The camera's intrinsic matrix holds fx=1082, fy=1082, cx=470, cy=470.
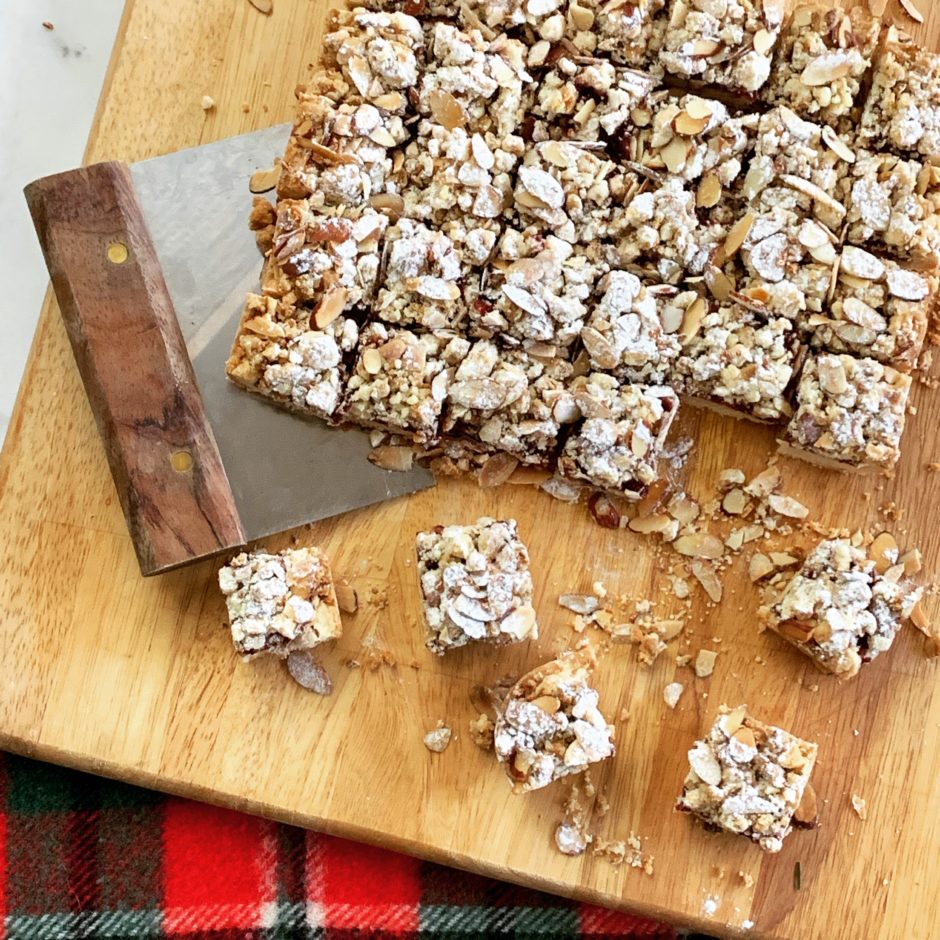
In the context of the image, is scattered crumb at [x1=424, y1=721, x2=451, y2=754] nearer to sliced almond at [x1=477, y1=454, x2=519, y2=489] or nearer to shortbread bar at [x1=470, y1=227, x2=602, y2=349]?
sliced almond at [x1=477, y1=454, x2=519, y2=489]

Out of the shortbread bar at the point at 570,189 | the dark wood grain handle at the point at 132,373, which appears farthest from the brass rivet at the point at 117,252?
the shortbread bar at the point at 570,189

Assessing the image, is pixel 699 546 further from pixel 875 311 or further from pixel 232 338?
pixel 232 338

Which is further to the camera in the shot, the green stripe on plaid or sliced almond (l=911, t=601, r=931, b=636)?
the green stripe on plaid

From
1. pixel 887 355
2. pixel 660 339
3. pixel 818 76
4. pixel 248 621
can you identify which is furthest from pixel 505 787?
pixel 818 76

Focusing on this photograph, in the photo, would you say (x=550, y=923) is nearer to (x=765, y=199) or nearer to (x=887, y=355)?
(x=887, y=355)

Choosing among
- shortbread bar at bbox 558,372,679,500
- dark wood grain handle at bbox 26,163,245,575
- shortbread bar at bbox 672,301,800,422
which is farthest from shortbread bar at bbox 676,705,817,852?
dark wood grain handle at bbox 26,163,245,575

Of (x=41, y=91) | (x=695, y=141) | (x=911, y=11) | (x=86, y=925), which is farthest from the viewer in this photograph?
(x=41, y=91)

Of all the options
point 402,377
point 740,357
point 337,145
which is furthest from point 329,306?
point 740,357
